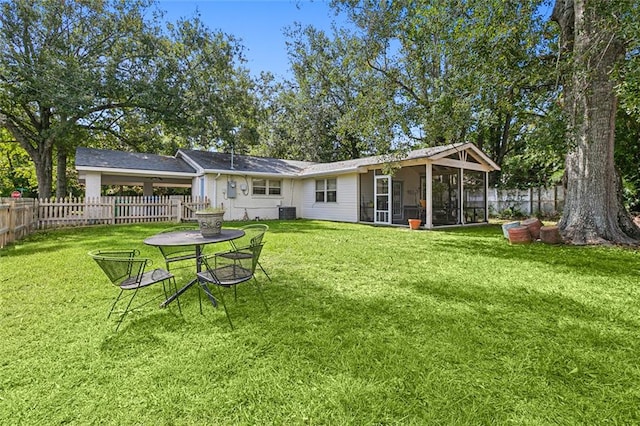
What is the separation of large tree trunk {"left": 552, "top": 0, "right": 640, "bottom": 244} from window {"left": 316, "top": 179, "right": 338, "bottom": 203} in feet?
30.3

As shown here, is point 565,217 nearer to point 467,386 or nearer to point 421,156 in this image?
point 421,156

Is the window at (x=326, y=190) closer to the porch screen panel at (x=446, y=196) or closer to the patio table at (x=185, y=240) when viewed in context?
the porch screen panel at (x=446, y=196)

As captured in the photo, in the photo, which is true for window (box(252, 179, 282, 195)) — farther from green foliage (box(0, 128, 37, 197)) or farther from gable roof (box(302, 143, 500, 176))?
green foliage (box(0, 128, 37, 197))

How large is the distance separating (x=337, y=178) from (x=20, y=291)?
12.4m

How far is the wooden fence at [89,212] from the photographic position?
27.3ft

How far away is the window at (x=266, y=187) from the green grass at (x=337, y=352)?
36.2 feet

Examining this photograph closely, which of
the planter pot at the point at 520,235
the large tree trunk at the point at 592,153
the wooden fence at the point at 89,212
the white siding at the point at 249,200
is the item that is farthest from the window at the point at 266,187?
the large tree trunk at the point at 592,153

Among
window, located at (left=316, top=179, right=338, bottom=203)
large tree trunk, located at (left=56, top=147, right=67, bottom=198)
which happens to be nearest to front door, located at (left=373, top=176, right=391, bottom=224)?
window, located at (left=316, top=179, right=338, bottom=203)

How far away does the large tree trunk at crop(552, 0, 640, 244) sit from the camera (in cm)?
764

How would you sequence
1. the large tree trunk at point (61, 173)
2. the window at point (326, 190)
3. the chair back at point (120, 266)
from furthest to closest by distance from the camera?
the large tree trunk at point (61, 173) → the window at point (326, 190) → the chair back at point (120, 266)

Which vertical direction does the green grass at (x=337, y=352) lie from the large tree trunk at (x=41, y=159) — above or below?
below

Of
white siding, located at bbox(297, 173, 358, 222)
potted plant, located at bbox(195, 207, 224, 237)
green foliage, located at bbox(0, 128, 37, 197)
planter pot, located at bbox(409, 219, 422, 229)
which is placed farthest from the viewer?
green foliage, located at bbox(0, 128, 37, 197)

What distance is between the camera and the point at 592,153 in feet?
26.4

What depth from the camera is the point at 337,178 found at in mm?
15250
